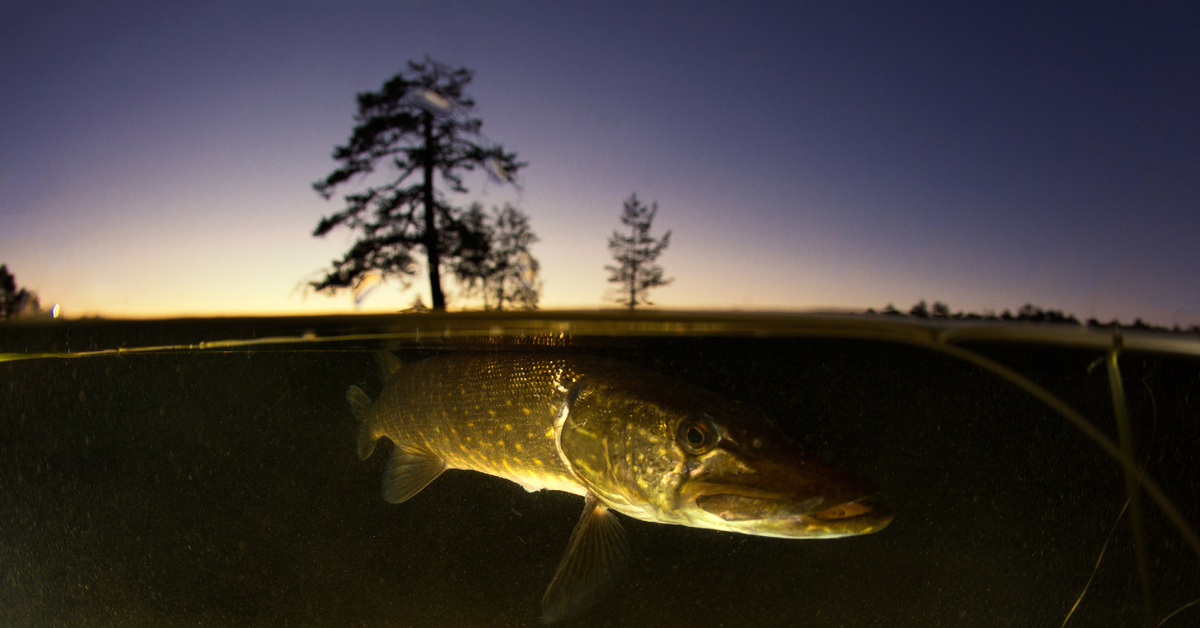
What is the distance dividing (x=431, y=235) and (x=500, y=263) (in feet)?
3.03

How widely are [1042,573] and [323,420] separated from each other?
11344mm

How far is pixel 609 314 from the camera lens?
5.04m

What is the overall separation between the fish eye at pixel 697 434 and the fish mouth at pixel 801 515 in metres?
0.21

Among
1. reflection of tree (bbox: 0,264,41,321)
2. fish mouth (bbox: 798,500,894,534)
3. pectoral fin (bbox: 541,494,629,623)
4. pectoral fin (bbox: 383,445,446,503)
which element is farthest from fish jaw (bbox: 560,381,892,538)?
reflection of tree (bbox: 0,264,41,321)

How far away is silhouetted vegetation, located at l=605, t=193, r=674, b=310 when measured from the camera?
146 inches

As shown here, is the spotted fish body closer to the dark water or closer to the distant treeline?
the dark water

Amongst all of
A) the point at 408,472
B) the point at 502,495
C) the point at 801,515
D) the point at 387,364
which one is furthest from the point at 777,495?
the point at 502,495

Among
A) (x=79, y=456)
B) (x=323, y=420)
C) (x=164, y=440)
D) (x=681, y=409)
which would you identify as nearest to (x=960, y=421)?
(x=681, y=409)

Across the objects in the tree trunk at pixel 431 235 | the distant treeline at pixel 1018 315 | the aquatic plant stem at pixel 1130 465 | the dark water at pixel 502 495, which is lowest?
the dark water at pixel 502 495

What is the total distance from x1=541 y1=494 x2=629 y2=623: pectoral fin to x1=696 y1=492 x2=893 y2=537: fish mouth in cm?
69

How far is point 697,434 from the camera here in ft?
6.66

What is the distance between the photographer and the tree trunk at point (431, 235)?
4.51 meters

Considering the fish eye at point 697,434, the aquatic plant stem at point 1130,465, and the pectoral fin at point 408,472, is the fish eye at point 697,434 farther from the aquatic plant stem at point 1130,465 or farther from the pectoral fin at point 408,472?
the pectoral fin at point 408,472

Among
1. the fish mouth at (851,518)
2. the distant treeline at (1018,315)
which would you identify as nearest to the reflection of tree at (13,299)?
the fish mouth at (851,518)
